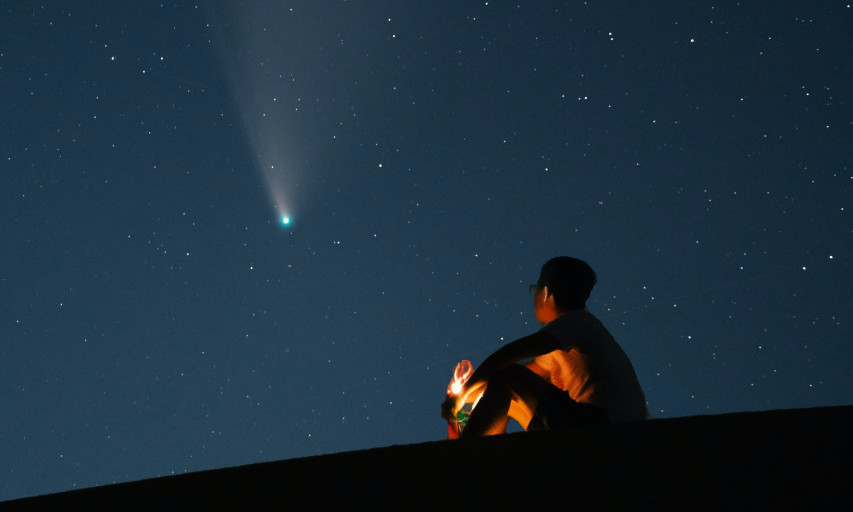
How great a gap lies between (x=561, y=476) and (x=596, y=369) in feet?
1.97

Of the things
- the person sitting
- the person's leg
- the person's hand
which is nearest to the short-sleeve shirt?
the person sitting

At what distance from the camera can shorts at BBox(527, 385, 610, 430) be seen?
4.76ft

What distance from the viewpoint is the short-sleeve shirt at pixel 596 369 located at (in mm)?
1531

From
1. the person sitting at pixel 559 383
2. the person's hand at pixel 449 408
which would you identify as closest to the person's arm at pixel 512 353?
the person sitting at pixel 559 383

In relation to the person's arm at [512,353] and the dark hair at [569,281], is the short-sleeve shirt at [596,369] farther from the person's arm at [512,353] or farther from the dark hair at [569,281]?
the dark hair at [569,281]

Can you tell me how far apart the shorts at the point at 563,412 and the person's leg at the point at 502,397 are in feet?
0.06

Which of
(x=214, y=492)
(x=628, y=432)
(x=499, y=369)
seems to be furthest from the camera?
(x=499, y=369)

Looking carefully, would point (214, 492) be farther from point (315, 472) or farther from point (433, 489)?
point (433, 489)

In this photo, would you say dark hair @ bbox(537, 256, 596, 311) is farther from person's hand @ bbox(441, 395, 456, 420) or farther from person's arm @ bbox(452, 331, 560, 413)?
person's hand @ bbox(441, 395, 456, 420)

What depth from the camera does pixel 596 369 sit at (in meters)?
1.54

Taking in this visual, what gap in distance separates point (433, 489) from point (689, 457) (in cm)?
40

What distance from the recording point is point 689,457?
3.37 ft

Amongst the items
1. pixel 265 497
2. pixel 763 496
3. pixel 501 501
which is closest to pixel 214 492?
pixel 265 497

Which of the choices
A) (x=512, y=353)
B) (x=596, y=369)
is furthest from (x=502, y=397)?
(x=596, y=369)
